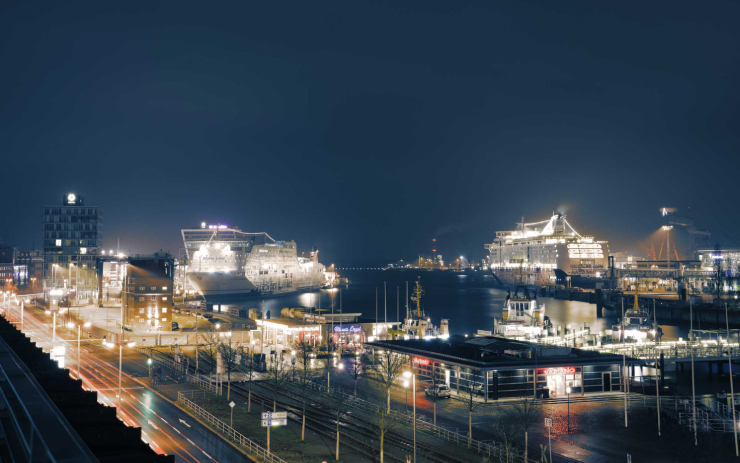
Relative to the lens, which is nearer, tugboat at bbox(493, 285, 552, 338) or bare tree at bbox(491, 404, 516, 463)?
bare tree at bbox(491, 404, 516, 463)

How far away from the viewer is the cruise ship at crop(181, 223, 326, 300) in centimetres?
12619

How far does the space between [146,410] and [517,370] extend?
60.5 feet

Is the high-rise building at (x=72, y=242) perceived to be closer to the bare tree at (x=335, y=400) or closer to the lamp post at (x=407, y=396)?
the bare tree at (x=335, y=400)

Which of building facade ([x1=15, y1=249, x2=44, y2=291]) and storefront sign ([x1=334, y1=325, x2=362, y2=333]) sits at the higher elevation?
building facade ([x1=15, y1=249, x2=44, y2=291])

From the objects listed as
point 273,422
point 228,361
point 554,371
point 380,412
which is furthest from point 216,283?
point 273,422

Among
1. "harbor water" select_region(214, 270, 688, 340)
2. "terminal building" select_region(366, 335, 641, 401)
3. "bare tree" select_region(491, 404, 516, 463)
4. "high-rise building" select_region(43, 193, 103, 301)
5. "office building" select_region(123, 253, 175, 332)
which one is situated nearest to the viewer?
"bare tree" select_region(491, 404, 516, 463)

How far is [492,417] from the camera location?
2880cm

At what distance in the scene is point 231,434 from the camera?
24.9 metres

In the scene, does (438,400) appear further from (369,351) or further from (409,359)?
(369,351)

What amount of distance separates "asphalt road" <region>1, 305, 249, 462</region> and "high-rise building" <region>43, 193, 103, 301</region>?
212 ft

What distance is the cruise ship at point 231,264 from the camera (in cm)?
12619

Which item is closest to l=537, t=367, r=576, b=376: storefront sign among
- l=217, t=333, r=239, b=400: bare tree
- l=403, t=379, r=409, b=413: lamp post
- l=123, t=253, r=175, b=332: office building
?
l=403, t=379, r=409, b=413: lamp post

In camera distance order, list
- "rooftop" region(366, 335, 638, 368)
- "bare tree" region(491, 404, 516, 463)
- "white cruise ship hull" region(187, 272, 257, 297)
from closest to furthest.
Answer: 1. "bare tree" region(491, 404, 516, 463)
2. "rooftop" region(366, 335, 638, 368)
3. "white cruise ship hull" region(187, 272, 257, 297)

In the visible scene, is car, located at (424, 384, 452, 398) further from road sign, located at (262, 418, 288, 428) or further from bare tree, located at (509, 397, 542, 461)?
road sign, located at (262, 418, 288, 428)
